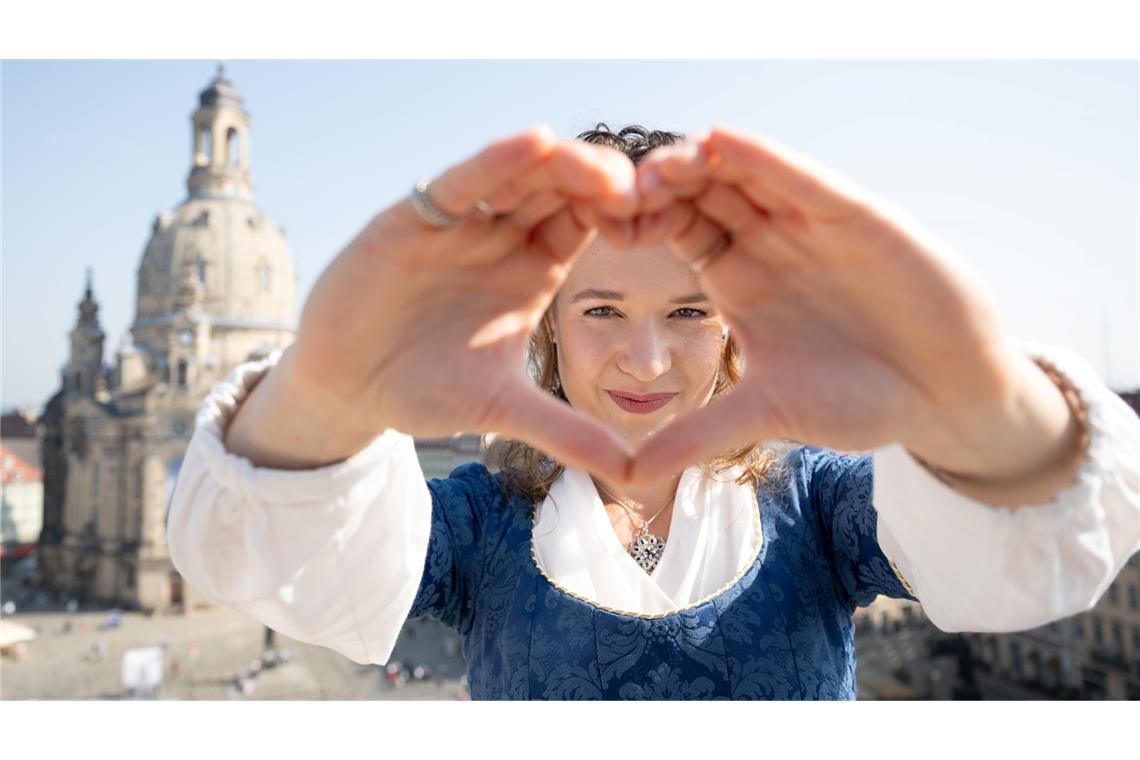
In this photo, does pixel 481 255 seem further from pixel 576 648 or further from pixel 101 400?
pixel 101 400

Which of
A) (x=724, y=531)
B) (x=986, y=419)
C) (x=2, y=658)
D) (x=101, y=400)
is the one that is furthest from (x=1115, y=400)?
(x=101, y=400)

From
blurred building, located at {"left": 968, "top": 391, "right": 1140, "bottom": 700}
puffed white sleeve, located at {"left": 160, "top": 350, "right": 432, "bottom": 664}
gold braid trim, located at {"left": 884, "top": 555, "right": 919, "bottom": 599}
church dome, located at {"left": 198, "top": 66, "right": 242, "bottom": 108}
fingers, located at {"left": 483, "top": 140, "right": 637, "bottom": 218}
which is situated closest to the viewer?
fingers, located at {"left": 483, "top": 140, "right": 637, "bottom": 218}

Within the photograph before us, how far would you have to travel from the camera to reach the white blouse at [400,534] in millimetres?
1302

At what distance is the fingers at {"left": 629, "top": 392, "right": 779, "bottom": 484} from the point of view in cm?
114

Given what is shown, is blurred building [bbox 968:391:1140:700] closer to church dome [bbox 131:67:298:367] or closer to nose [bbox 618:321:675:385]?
nose [bbox 618:321:675:385]

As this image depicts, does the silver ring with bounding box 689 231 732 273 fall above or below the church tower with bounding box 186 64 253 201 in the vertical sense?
below

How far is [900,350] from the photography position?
1.18 m

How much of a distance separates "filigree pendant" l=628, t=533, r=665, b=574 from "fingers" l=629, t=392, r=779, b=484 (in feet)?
2.50

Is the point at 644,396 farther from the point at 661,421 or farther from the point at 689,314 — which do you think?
the point at 689,314

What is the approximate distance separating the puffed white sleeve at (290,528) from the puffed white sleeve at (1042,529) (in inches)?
36.3

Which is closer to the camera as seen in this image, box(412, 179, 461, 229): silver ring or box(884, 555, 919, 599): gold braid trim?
box(412, 179, 461, 229): silver ring

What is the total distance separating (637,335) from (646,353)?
0.05 m

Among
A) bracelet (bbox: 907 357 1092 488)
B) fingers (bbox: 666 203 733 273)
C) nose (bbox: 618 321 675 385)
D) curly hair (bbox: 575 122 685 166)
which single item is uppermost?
curly hair (bbox: 575 122 685 166)

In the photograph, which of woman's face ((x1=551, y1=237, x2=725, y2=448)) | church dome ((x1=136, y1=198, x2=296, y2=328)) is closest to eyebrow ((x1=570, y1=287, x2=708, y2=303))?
woman's face ((x1=551, y1=237, x2=725, y2=448))
